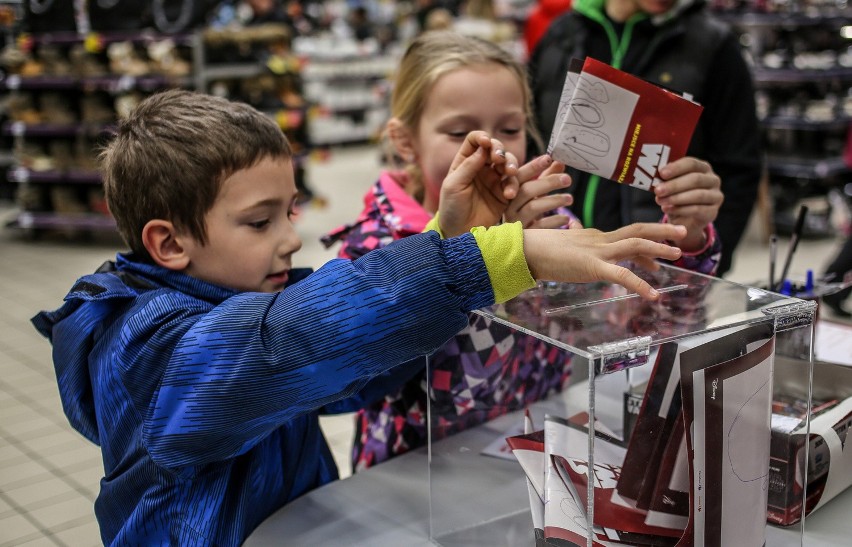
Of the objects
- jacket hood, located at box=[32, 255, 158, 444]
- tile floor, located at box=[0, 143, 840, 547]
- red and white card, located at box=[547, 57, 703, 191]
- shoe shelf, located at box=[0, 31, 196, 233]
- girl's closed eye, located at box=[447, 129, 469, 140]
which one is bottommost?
tile floor, located at box=[0, 143, 840, 547]

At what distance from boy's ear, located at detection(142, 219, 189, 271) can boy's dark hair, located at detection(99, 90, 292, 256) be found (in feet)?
0.05

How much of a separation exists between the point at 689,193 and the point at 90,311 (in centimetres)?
90

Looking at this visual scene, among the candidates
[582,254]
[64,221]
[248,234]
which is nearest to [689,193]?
[582,254]

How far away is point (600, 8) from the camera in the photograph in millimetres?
2457

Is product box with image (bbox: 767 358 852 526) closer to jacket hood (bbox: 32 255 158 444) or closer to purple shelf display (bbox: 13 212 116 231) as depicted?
jacket hood (bbox: 32 255 158 444)

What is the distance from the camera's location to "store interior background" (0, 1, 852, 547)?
3367 mm

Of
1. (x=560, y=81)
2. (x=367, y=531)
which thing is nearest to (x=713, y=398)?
Result: (x=367, y=531)

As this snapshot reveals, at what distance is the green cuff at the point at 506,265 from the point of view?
1.02 m

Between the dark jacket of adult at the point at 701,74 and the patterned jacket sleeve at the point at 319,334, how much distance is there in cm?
136

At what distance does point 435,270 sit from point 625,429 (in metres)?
0.53

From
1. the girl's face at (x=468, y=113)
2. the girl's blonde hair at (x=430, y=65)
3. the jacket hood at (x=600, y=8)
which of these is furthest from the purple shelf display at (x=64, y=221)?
the girl's face at (x=468, y=113)

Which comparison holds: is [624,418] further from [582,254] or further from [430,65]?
[430,65]

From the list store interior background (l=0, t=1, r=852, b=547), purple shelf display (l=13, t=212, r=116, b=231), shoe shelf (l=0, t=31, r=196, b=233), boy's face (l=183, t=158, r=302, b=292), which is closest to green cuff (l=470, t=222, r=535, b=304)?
boy's face (l=183, t=158, r=302, b=292)

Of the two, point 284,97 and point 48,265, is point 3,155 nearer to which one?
point 48,265
